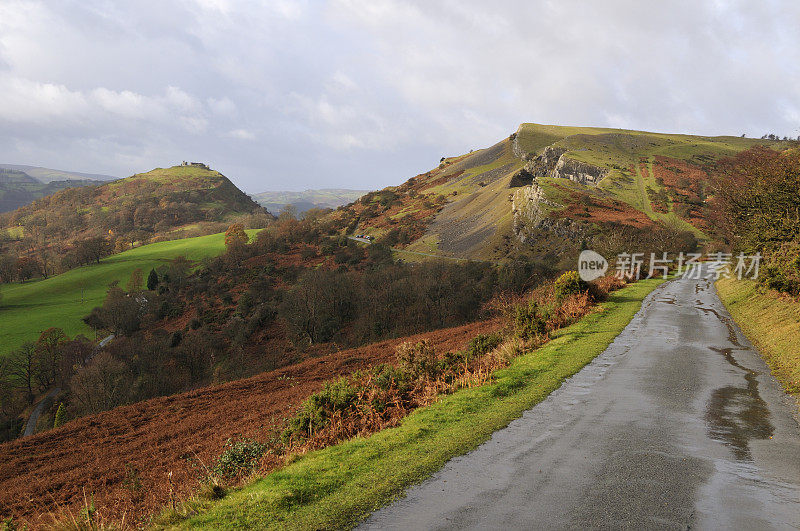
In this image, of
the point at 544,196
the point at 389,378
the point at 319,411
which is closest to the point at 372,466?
the point at 319,411

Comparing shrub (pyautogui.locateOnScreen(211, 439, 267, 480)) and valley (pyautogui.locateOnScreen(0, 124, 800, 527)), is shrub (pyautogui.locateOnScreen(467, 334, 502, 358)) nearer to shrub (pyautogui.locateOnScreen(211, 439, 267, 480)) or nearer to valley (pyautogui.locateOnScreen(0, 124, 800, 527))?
valley (pyautogui.locateOnScreen(0, 124, 800, 527))

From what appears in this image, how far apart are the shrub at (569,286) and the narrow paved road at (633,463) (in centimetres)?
1086

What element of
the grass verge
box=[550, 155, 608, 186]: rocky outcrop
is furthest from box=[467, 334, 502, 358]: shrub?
box=[550, 155, 608, 186]: rocky outcrop

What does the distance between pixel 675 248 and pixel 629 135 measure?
9865 cm

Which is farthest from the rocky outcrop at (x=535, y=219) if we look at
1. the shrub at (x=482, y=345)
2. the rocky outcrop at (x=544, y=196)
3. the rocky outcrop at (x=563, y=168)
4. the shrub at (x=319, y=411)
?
the shrub at (x=319, y=411)

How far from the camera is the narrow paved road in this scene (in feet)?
17.0

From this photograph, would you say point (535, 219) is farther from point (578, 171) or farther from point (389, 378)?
point (389, 378)

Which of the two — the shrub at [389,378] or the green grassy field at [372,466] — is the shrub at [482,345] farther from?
the shrub at [389,378]

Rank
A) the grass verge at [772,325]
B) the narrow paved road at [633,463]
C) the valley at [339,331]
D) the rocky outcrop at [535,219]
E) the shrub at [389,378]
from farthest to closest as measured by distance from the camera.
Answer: the rocky outcrop at [535,219] < the grass verge at [772,325] < the shrub at [389,378] < the valley at [339,331] < the narrow paved road at [633,463]

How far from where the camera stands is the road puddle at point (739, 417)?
7816 millimetres

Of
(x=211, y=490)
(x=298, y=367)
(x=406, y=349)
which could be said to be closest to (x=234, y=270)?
(x=298, y=367)

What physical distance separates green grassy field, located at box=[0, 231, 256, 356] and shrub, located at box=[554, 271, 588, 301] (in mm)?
76988

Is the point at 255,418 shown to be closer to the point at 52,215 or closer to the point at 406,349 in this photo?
the point at 406,349

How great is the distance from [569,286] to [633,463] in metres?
18.2
